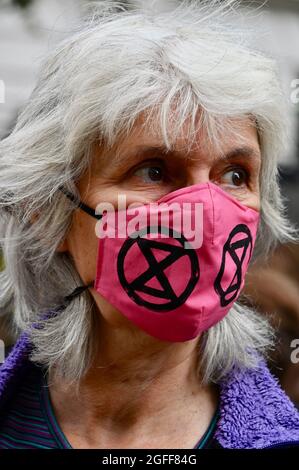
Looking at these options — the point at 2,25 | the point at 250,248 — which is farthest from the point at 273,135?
the point at 2,25

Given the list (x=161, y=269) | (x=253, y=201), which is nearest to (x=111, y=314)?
(x=161, y=269)

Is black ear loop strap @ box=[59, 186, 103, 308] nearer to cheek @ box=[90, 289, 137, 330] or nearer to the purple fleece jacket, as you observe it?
cheek @ box=[90, 289, 137, 330]

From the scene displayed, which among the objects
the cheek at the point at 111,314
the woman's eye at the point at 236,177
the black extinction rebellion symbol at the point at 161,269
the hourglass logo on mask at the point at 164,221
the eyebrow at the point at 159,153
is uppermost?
the eyebrow at the point at 159,153

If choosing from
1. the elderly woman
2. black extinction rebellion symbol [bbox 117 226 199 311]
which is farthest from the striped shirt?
black extinction rebellion symbol [bbox 117 226 199 311]

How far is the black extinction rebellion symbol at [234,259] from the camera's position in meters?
2.01

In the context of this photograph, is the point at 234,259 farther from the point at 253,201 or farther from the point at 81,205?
the point at 81,205

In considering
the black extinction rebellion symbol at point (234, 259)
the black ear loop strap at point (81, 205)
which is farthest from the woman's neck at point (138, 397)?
the black ear loop strap at point (81, 205)

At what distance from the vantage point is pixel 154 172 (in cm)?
205

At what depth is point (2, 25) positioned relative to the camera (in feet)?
18.5

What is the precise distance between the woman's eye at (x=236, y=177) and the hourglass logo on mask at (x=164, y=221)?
16 centimetres

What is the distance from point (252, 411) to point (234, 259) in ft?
1.38

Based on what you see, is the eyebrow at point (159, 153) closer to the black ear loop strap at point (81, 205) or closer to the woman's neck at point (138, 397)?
the black ear loop strap at point (81, 205)

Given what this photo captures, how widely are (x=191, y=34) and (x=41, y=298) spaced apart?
0.90 m

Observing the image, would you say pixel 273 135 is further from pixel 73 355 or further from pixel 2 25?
pixel 2 25
